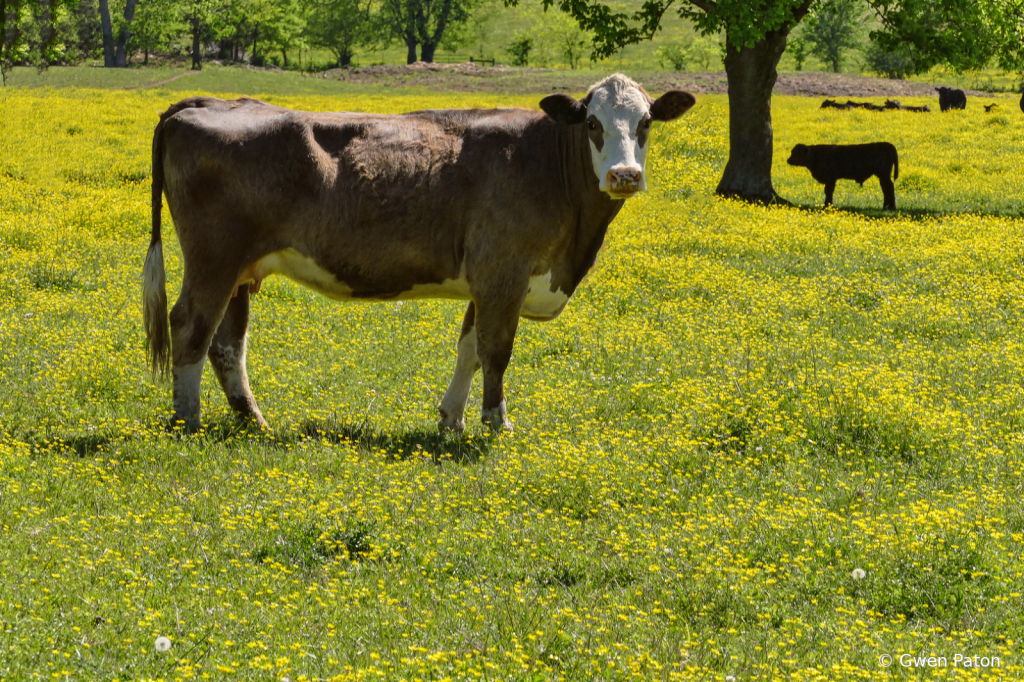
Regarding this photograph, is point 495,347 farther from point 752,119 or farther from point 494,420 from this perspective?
point 752,119

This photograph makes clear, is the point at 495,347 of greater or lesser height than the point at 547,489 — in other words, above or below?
above

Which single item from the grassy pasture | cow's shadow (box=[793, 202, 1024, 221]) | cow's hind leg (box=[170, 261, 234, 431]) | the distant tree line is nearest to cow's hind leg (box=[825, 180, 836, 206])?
cow's shadow (box=[793, 202, 1024, 221])

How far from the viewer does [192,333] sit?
8641mm

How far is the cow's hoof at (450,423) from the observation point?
9.18m

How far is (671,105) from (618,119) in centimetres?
67

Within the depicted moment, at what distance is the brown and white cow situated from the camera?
8609mm

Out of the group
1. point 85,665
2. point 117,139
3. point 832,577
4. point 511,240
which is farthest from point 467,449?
point 117,139

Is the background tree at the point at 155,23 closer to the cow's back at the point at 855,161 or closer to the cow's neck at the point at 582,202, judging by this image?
the cow's back at the point at 855,161

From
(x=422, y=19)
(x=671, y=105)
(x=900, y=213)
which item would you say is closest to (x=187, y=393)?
(x=671, y=105)

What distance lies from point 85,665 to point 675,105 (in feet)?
21.2

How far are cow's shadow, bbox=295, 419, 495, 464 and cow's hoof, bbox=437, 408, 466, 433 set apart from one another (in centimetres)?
9

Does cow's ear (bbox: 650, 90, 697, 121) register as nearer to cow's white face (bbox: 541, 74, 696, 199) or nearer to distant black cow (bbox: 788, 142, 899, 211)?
cow's white face (bbox: 541, 74, 696, 199)

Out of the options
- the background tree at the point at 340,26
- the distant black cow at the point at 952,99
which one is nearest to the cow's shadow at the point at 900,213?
the distant black cow at the point at 952,99

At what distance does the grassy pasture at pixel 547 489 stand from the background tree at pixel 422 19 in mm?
107979
